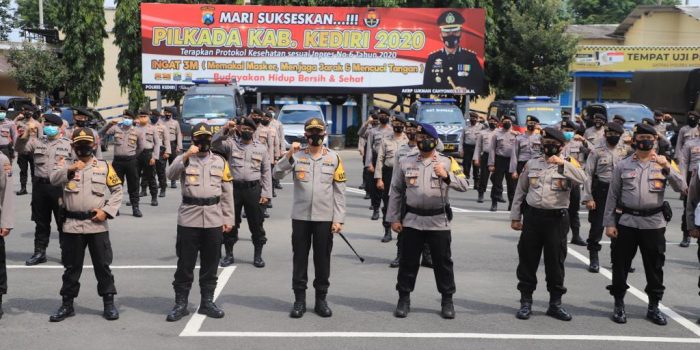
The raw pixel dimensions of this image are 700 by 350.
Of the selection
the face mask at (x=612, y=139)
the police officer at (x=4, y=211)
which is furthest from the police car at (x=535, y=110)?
the police officer at (x=4, y=211)

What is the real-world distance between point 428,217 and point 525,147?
7771 mm

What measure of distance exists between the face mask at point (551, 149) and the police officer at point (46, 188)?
20.7ft

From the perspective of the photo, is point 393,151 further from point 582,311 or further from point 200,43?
point 200,43

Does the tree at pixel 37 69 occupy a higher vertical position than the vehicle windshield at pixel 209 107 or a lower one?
higher

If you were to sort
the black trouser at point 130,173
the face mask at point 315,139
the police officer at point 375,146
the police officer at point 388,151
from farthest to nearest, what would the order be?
1. the black trouser at point 130,173
2. the police officer at point 375,146
3. the police officer at point 388,151
4. the face mask at point 315,139

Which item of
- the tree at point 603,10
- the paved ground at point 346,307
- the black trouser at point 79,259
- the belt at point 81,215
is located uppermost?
the tree at point 603,10

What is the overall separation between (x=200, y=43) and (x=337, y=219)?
84.3 feet

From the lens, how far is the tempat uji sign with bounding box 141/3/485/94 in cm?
3272

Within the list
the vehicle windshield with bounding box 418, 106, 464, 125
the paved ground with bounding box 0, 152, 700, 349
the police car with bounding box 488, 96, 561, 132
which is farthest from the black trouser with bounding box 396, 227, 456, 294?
the vehicle windshield with bounding box 418, 106, 464, 125

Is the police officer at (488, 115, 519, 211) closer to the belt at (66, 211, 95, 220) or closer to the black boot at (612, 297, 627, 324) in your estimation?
the black boot at (612, 297, 627, 324)

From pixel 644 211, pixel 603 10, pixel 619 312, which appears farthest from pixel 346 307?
pixel 603 10

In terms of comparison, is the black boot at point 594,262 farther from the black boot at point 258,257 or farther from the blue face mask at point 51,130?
the blue face mask at point 51,130

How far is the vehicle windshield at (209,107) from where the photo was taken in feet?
80.4

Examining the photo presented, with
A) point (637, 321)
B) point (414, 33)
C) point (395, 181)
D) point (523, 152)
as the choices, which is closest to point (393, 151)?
point (523, 152)
